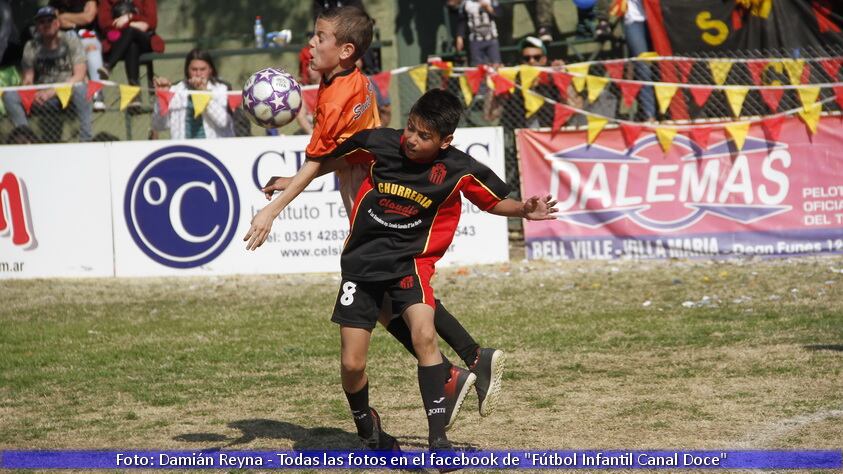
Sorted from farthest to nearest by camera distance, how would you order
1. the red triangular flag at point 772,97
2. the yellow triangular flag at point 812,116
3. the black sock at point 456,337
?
1. the red triangular flag at point 772,97
2. the yellow triangular flag at point 812,116
3. the black sock at point 456,337

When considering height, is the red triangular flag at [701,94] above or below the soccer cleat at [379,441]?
above

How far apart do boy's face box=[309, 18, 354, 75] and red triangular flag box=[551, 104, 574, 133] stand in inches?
307

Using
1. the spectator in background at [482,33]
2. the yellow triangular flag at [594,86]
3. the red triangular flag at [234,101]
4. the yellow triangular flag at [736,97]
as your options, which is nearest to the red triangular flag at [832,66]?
the yellow triangular flag at [736,97]

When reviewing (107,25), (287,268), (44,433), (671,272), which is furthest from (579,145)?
(44,433)

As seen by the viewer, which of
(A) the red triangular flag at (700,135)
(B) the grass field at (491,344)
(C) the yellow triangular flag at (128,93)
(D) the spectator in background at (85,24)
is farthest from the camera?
(D) the spectator in background at (85,24)

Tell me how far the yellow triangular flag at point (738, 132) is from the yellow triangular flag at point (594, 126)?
4.52ft

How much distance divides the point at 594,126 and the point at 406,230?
8029 millimetres

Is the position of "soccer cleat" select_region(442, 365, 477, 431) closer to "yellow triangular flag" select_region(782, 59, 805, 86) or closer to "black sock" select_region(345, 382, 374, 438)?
"black sock" select_region(345, 382, 374, 438)

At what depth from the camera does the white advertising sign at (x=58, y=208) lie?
45.4ft

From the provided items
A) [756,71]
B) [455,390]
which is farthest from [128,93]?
[455,390]

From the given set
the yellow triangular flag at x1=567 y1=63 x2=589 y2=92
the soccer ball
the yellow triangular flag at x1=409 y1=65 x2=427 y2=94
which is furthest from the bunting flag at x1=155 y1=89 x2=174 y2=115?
the soccer ball

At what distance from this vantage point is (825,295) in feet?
35.7

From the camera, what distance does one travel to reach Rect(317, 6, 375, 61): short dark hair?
6.17m

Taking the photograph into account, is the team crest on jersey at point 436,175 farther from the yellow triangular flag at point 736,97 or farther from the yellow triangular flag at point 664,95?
the yellow triangular flag at point 736,97
